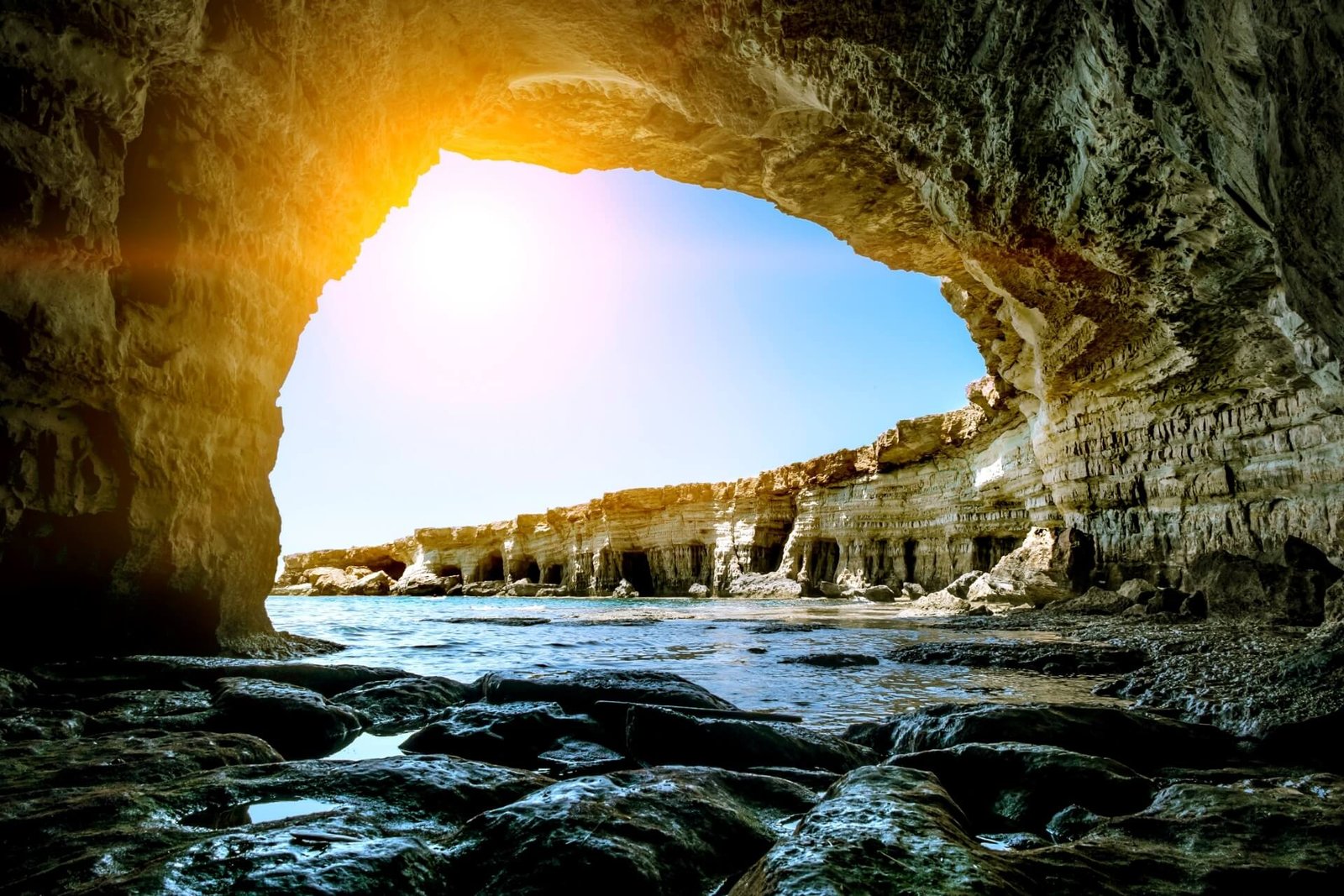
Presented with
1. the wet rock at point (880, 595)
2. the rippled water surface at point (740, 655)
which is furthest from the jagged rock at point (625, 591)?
the rippled water surface at point (740, 655)

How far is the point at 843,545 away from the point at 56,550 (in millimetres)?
26858

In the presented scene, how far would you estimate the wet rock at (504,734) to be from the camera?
355cm

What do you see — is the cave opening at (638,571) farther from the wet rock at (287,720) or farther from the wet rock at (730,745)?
the wet rock at (730,745)

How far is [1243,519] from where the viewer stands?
35.6 ft

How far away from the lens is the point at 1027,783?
2.72 meters

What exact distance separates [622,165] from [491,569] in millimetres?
40300

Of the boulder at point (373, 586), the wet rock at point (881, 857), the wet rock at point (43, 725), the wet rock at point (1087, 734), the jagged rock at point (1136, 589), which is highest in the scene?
the wet rock at point (881, 857)

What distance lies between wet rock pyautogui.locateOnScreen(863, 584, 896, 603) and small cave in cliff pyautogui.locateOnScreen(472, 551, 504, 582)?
30703 mm

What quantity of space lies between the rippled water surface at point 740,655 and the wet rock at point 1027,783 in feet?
5.21

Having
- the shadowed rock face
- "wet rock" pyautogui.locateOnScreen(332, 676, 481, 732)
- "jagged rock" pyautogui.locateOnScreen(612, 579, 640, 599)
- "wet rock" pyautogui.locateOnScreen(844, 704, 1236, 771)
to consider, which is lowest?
"jagged rock" pyautogui.locateOnScreen(612, 579, 640, 599)

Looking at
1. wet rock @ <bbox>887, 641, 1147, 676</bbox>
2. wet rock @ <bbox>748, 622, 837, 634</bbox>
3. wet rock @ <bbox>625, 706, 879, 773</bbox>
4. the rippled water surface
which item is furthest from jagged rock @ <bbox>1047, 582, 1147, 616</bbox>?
wet rock @ <bbox>625, 706, 879, 773</bbox>

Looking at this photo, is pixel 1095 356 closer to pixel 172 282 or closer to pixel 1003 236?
pixel 1003 236

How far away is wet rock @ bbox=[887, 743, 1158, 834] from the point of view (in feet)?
8.49

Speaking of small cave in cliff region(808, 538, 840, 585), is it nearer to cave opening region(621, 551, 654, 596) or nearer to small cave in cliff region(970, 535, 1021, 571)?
small cave in cliff region(970, 535, 1021, 571)
